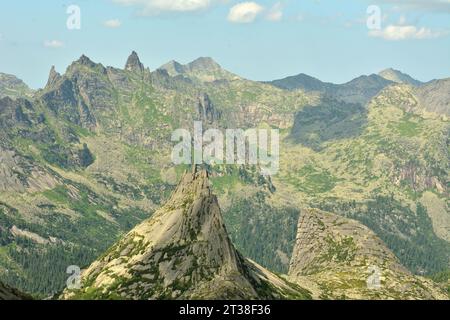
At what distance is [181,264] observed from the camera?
17688cm

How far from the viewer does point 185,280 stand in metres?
173

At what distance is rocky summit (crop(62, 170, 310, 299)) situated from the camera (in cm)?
17100

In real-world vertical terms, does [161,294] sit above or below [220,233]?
below

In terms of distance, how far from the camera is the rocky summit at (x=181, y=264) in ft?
561
